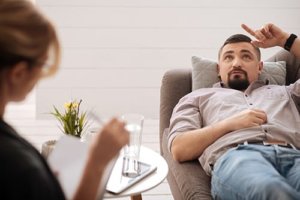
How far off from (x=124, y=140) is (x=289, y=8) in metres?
2.88

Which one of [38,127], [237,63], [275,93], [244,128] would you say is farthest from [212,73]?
[38,127]

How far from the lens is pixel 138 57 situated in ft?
11.0

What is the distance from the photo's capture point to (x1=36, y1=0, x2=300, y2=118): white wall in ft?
10.6

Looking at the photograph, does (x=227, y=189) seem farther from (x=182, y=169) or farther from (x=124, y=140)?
(x=124, y=140)

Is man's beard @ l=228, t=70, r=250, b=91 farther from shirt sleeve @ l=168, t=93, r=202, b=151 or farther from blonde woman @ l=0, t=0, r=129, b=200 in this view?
blonde woman @ l=0, t=0, r=129, b=200

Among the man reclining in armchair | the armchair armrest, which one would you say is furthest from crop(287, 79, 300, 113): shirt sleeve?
the armchair armrest

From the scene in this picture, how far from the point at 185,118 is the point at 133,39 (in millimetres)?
1568

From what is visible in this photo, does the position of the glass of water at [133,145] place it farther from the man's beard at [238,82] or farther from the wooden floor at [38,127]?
the wooden floor at [38,127]

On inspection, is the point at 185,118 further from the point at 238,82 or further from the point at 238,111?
the point at 238,82

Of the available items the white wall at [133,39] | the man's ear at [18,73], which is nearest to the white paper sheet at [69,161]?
the man's ear at [18,73]

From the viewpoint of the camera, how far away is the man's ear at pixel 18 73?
2.72 ft

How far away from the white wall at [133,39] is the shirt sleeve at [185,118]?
1.38 meters

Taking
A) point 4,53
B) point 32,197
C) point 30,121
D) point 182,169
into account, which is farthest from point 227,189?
point 30,121

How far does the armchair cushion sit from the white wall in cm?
110
